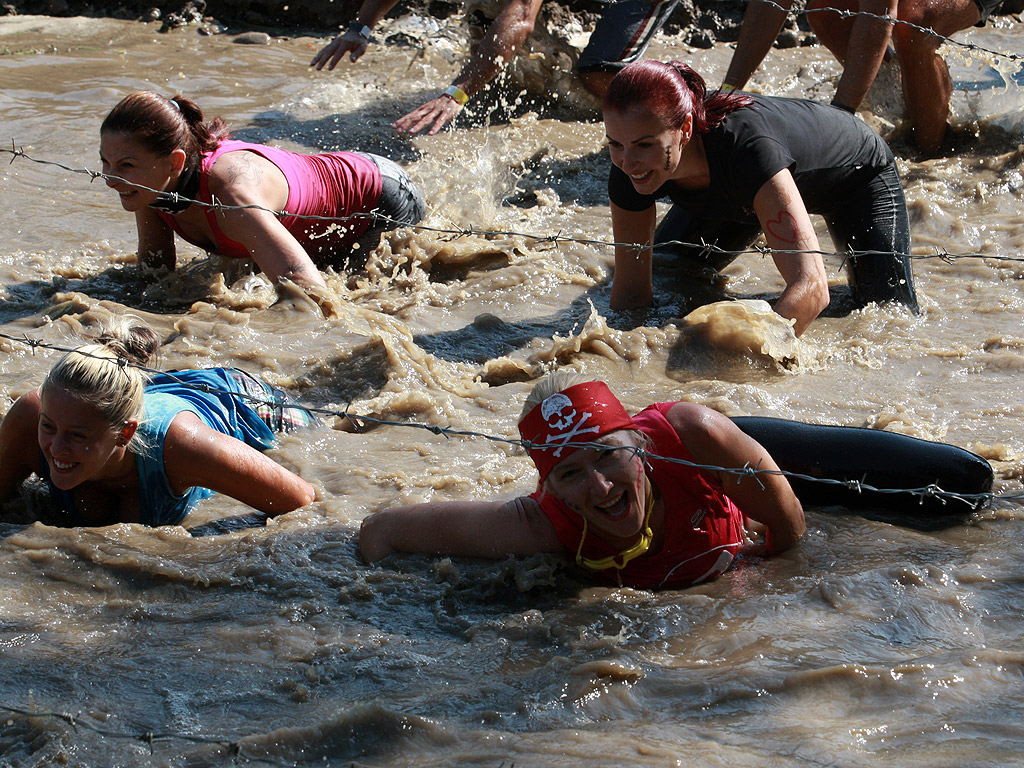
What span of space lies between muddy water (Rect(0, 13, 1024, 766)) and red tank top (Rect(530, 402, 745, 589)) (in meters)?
0.09

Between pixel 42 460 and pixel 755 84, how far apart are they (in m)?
7.39

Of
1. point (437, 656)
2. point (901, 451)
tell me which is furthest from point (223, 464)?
point (901, 451)

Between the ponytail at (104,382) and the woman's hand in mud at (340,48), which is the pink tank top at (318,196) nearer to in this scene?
the woman's hand in mud at (340,48)

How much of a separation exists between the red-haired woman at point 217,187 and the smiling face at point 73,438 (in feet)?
4.96

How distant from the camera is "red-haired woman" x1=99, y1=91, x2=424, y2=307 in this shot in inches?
195

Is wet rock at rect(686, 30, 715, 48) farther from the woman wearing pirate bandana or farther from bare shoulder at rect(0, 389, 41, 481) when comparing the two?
bare shoulder at rect(0, 389, 41, 481)

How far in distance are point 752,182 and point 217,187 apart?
2.67m

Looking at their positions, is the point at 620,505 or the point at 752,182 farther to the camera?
the point at 752,182

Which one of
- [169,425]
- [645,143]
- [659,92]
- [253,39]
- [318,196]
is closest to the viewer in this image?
[169,425]

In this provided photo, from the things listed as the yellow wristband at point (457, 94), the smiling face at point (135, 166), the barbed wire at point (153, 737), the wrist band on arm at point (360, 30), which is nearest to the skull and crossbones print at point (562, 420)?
the barbed wire at point (153, 737)

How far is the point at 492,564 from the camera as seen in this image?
3352 mm

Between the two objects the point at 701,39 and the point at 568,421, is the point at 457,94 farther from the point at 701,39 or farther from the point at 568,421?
the point at 568,421

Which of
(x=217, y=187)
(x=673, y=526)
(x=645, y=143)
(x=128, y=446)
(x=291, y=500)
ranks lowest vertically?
(x=291, y=500)

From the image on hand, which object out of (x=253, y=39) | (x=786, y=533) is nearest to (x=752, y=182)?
(x=786, y=533)
